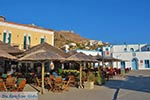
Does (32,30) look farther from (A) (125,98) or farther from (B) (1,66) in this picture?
(A) (125,98)

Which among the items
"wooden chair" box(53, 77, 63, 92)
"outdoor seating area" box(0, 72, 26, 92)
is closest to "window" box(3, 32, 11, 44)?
"wooden chair" box(53, 77, 63, 92)

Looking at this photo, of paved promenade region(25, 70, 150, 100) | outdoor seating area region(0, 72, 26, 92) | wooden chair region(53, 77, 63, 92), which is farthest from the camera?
wooden chair region(53, 77, 63, 92)

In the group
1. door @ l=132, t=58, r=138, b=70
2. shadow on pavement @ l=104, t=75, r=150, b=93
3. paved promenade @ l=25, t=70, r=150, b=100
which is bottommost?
paved promenade @ l=25, t=70, r=150, b=100

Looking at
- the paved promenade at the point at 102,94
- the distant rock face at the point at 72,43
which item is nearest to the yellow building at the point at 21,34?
the paved promenade at the point at 102,94

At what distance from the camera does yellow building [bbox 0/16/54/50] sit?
27672mm

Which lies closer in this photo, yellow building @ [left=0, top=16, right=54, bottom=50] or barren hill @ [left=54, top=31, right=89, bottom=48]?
yellow building @ [left=0, top=16, right=54, bottom=50]

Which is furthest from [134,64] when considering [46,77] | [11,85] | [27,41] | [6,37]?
[11,85]

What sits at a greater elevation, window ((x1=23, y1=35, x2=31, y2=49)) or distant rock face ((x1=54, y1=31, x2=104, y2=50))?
distant rock face ((x1=54, y1=31, x2=104, y2=50))

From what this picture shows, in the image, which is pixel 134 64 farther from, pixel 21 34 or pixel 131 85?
pixel 131 85

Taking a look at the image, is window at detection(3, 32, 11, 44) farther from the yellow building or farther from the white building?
the white building

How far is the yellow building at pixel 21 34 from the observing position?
2767 cm

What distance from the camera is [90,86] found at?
646 inches

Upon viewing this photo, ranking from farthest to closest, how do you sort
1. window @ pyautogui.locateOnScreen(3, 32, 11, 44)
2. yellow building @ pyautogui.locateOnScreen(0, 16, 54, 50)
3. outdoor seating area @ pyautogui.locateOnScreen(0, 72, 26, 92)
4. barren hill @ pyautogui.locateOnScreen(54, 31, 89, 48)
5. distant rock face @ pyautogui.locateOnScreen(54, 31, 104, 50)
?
barren hill @ pyautogui.locateOnScreen(54, 31, 89, 48) < distant rock face @ pyautogui.locateOnScreen(54, 31, 104, 50) < yellow building @ pyautogui.locateOnScreen(0, 16, 54, 50) < window @ pyautogui.locateOnScreen(3, 32, 11, 44) < outdoor seating area @ pyautogui.locateOnScreen(0, 72, 26, 92)

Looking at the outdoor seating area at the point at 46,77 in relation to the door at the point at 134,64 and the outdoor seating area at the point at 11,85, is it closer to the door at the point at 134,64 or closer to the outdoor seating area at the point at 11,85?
the outdoor seating area at the point at 11,85
